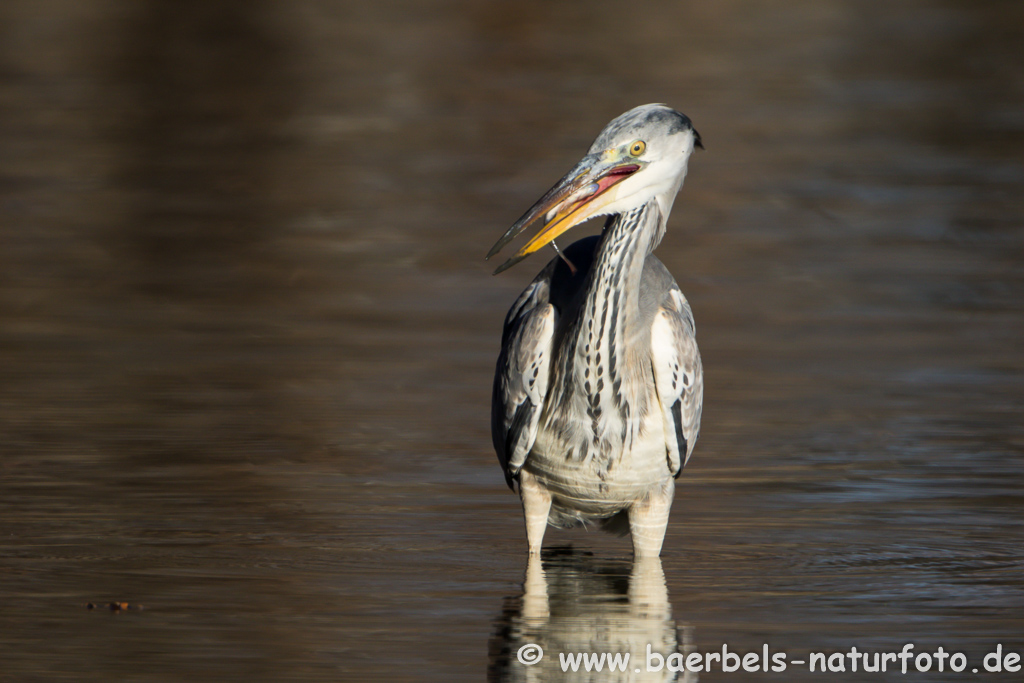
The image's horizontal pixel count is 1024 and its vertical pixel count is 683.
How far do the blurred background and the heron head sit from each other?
1437 mm

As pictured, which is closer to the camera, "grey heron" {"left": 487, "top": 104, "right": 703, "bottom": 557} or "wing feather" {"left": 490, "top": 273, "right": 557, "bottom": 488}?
"grey heron" {"left": 487, "top": 104, "right": 703, "bottom": 557}

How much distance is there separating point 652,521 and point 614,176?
57.5 inches

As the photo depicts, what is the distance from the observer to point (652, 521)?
23.1ft

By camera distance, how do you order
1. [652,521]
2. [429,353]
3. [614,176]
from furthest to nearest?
[429,353]
[652,521]
[614,176]

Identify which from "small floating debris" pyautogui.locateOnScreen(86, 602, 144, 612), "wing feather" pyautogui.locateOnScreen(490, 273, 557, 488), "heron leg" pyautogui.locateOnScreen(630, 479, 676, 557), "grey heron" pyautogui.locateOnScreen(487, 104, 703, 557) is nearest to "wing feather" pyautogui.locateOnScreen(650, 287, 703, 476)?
"grey heron" pyautogui.locateOnScreen(487, 104, 703, 557)

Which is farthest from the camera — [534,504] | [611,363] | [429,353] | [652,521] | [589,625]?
[429,353]

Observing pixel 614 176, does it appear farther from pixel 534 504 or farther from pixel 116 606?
pixel 116 606

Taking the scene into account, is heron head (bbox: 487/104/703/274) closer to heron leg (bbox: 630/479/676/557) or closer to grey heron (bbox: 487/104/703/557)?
grey heron (bbox: 487/104/703/557)

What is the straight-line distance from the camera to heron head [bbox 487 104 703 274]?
687 centimetres

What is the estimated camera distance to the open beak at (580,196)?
686cm

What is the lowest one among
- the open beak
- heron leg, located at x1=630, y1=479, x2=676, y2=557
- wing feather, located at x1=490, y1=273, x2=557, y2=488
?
heron leg, located at x1=630, y1=479, x2=676, y2=557

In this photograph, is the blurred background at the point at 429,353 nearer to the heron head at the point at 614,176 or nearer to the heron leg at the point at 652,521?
the heron leg at the point at 652,521

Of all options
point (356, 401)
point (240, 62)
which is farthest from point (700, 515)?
point (240, 62)

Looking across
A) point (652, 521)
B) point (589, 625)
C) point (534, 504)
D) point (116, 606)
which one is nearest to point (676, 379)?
point (652, 521)
